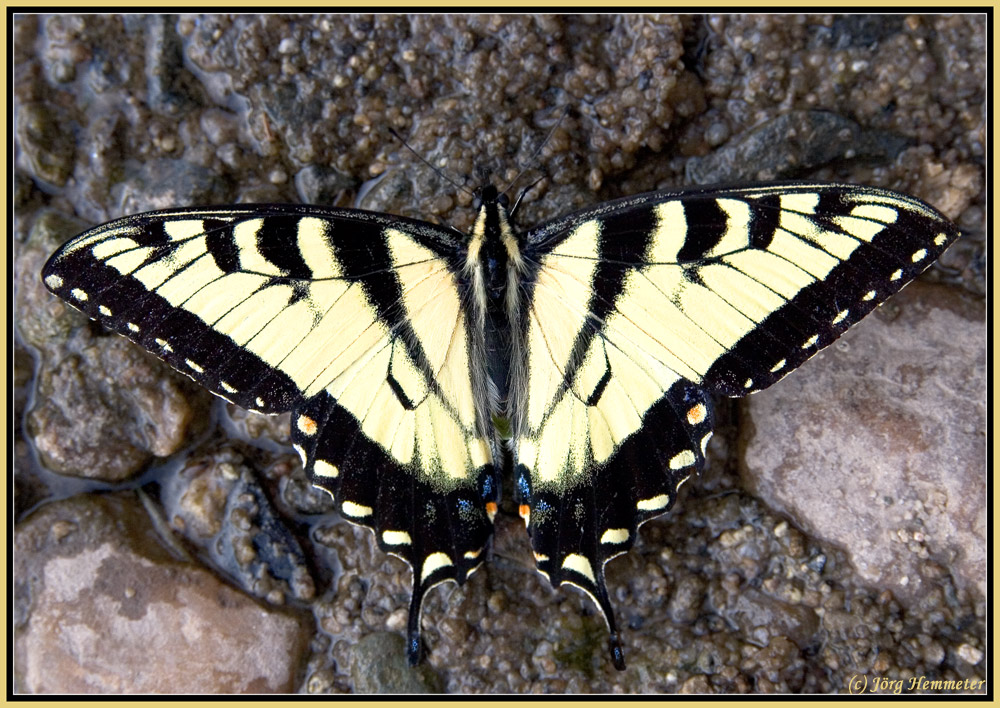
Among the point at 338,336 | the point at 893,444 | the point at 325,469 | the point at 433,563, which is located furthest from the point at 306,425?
the point at 893,444

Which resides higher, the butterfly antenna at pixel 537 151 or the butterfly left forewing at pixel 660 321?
the butterfly antenna at pixel 537 151

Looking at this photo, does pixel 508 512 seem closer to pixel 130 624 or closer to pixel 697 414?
pixel 697 414

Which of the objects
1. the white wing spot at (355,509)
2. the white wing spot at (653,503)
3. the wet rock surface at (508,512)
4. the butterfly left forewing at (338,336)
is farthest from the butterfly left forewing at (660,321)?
the white wing spot at (355,509)

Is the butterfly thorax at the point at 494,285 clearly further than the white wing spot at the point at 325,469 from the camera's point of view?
No

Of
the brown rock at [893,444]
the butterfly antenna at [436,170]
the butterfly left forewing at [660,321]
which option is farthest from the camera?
the butterfly antenna at [436,170]

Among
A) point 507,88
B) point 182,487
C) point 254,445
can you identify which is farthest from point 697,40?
point 182,487

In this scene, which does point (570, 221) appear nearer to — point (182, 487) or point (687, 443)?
point (687, 443)

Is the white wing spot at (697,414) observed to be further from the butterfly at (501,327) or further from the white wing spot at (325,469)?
the white wing spot at (325,469)
